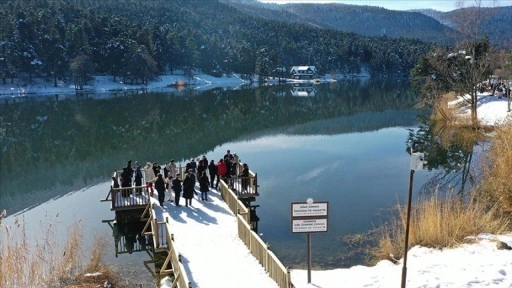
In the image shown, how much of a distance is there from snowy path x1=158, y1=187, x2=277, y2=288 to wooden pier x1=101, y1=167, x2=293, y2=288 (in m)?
0.26

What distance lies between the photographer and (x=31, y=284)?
39.1ft

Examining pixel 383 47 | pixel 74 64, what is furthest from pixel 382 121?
pixel 383 47

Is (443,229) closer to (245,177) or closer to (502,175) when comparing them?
(502,175)

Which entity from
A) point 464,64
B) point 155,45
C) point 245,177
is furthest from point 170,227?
point 155,45

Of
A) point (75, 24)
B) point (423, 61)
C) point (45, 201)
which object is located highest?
point (75, 24)

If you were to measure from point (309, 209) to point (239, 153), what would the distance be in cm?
2524

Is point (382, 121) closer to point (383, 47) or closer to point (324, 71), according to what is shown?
point (324, 71)

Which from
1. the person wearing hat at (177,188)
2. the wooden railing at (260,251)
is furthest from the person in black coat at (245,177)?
the person wearing hat at (177,188)

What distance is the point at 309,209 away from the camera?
11.2 meters

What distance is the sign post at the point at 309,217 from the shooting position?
11117 millimetres

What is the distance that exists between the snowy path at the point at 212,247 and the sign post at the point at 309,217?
5.41ft

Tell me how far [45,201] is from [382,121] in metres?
40.9

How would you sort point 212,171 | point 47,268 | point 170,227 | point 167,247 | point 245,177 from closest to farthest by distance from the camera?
point 47,268 < point 167,247 < point 170,227 < point 212,171 < point 245,177

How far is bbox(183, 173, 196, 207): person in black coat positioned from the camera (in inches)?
697
